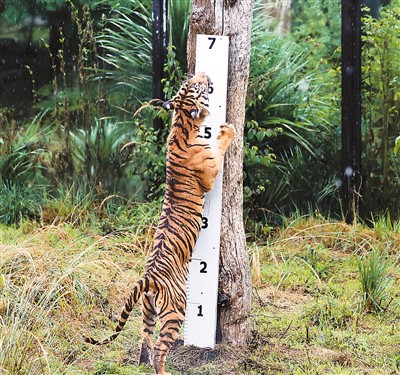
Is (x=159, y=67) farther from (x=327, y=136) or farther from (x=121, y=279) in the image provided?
(x=121, y=279)

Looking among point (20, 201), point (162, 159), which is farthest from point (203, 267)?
point (20, 201)

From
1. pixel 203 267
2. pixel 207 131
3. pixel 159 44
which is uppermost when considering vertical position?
pixel 159 44

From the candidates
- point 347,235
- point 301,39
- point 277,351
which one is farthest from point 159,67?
point 277,351

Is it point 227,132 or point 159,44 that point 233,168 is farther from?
point 159,44

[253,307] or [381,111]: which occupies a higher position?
[381,111]

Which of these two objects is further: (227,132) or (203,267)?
(203,267)

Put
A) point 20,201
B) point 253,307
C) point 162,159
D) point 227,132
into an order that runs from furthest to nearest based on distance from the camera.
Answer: point 20,201
point 162,159
point 253,307
point 227,132

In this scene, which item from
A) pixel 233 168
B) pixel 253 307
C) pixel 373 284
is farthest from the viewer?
pixel 253 307

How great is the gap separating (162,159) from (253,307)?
6.86 ft

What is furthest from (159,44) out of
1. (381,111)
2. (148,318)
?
(148,318)

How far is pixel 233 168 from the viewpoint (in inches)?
196

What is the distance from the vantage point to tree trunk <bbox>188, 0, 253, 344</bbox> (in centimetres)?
487

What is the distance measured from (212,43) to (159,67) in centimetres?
326

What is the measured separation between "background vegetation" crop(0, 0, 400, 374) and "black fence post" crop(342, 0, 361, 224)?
107 mm
